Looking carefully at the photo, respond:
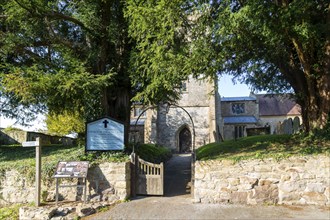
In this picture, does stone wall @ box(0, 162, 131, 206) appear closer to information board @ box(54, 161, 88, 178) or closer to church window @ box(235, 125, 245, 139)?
information board @ box(54, 161, 88, 178)

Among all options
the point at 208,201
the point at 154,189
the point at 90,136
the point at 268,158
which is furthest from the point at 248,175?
the point at 90,136

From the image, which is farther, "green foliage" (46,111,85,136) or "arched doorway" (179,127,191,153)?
"arched doorway" (179,127,191,153)

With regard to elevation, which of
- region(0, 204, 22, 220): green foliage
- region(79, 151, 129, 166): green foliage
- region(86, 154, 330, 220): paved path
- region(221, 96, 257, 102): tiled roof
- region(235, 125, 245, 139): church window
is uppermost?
region(221, 96, 257, 102): tiled roof

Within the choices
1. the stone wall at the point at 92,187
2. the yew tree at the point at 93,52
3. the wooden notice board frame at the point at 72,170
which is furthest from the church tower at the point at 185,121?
the wooden notice board frame at the point at 72,170

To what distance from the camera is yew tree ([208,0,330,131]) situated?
8391 mm

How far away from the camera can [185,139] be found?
116ft

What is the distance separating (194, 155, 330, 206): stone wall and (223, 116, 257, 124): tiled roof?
1233 inches

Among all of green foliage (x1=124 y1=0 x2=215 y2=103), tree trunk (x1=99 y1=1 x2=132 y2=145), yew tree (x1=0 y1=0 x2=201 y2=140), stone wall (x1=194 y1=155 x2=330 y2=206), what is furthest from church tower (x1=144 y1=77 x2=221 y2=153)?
stone wall (x1=194 y1=155 x2=330 y2=206)

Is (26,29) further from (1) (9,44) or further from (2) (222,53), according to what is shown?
(2) (222,53)

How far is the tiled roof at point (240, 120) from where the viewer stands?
39.3 metres

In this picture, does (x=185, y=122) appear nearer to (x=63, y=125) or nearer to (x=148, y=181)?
(x=63, y=125)

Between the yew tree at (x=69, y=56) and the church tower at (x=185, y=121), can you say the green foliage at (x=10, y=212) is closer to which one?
the yew tree at (x=69, y=56)

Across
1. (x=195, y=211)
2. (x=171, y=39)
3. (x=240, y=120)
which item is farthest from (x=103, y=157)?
(x=240, y=120)

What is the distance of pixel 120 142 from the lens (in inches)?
417
